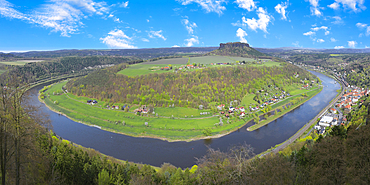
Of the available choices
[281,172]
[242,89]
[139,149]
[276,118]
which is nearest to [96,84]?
[139,149]

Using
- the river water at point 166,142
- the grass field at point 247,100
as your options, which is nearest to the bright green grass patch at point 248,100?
the grass field at point 247,100

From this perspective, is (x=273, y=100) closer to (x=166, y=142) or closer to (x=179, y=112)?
(x=179, y=112)

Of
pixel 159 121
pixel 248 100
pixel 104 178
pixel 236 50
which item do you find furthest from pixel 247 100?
pixel 236 50

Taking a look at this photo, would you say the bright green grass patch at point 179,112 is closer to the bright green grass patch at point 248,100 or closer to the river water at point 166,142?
the river water at point 166,142

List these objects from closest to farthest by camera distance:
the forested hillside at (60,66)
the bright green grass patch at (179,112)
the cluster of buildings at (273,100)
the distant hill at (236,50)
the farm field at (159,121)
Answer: the farm field at (159,121) → the bright green grass patch at (179,112) → the cluster of buildings at (273,100) → the forested hillside at (60,66) → the distant hill at (236,50)

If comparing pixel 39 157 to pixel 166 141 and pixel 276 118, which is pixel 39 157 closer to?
pixel 166 141

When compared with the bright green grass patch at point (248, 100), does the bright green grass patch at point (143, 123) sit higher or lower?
lower

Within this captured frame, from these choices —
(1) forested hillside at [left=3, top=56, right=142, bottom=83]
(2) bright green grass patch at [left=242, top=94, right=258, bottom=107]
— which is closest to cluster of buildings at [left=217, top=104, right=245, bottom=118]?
(2) bright green grass patch at [left=242, top=94, right=258, bottom=107]

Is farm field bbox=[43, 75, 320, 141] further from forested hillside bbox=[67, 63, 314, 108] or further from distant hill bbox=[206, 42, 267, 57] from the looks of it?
distant hill bbox=[206, 42, 267, 57]
